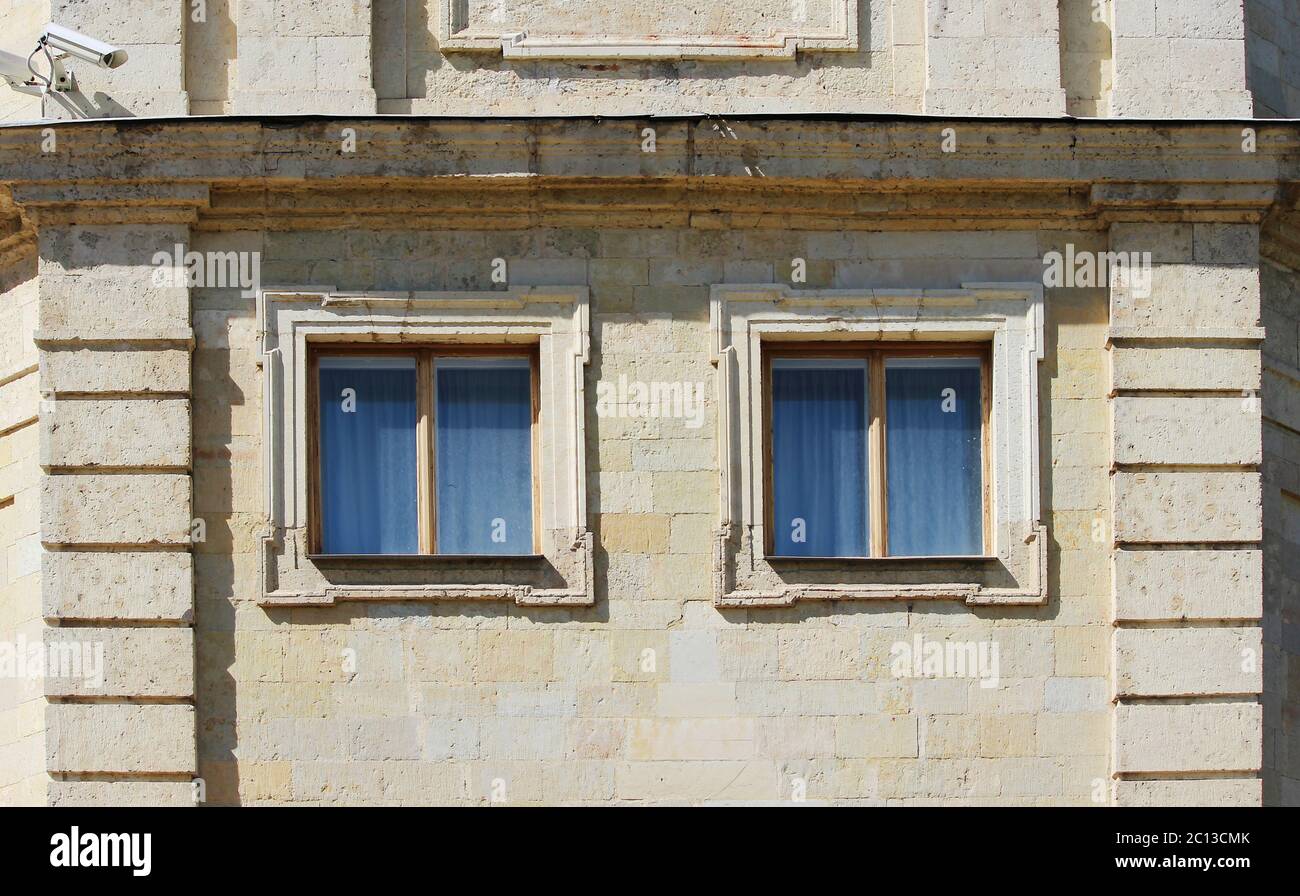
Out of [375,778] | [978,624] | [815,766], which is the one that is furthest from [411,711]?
[978,624]

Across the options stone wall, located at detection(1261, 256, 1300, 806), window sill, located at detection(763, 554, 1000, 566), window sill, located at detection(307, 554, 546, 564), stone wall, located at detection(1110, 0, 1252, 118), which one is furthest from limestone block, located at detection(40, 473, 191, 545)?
stone wall, located at detection(1261, 256, 1300, 806)

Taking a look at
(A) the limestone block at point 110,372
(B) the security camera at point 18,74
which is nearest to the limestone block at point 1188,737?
(A) the limestone block at point 110,372

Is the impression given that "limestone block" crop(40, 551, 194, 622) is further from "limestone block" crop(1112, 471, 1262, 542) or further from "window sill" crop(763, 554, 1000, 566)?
"limestone block" crop(1112, 471, 1262, 542)

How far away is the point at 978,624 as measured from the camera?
1820cm

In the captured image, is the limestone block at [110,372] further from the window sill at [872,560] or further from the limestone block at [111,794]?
the window sill at [872,560]

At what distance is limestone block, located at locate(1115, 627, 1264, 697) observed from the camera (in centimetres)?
1806

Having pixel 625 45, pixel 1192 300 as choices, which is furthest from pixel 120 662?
pixel 1192 300

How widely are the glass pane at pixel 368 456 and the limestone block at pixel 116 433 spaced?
1.06m

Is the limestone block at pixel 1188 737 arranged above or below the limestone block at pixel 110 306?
below

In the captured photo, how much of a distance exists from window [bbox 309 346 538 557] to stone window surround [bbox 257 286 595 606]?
0.21m

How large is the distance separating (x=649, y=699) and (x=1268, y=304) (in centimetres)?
548

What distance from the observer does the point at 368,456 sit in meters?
18.7

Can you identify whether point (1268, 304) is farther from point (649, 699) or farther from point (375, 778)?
point (375, 778)

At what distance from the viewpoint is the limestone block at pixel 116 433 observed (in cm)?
1820
